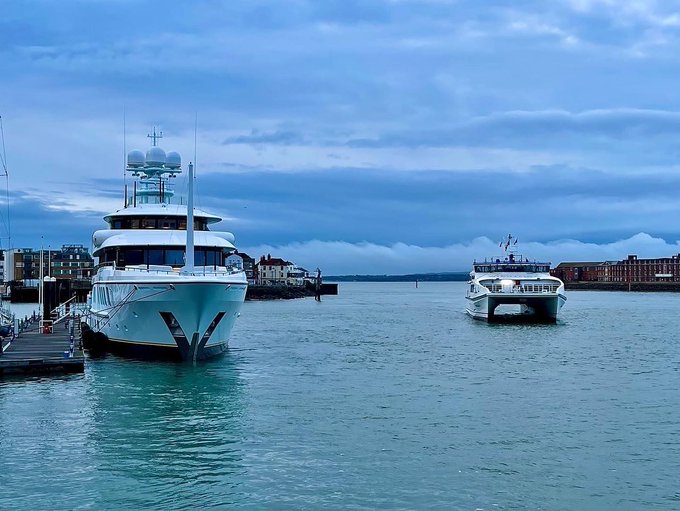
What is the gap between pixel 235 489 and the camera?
15.9 meters

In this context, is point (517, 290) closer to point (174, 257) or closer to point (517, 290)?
point (517, 290)

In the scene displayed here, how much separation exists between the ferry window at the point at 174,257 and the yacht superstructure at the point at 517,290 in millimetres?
36673

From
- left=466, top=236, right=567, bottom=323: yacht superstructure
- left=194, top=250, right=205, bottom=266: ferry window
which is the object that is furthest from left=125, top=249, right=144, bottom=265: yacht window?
left=466, top=236, right=567, bottom=323: yacht superstructure

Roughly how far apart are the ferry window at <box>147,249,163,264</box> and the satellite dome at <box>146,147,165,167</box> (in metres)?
13.8

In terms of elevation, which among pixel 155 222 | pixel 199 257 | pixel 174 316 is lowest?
pixel 174 316

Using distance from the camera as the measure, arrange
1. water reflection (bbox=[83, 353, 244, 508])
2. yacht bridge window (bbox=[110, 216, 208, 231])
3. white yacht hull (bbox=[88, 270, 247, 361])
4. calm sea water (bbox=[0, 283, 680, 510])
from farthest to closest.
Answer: yacht bridge window (bbox=[110, 216, 208, 231]) → white yacht hull (bbox=[88, 270, 247, 361]) → water reflection (bbox=[83, 353, 244, 508]) → calm sea water (bbox=[0, 283, 680, 510])

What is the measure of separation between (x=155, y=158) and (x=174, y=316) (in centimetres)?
1945

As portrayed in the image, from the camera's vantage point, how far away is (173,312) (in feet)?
103

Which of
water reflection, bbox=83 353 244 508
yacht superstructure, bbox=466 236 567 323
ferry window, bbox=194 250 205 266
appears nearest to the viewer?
water reflection, bbox=83 353 244 508

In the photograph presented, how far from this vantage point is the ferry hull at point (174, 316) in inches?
1221

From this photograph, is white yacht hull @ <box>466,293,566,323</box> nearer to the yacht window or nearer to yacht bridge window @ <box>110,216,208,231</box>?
yacht bridge window @ <box>110,216,208,231</box>

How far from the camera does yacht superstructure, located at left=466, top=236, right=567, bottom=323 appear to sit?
66.0 metres

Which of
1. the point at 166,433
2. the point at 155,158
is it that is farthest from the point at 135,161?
the point at 166,433

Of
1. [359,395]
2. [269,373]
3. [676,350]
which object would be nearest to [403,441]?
[359,395]
